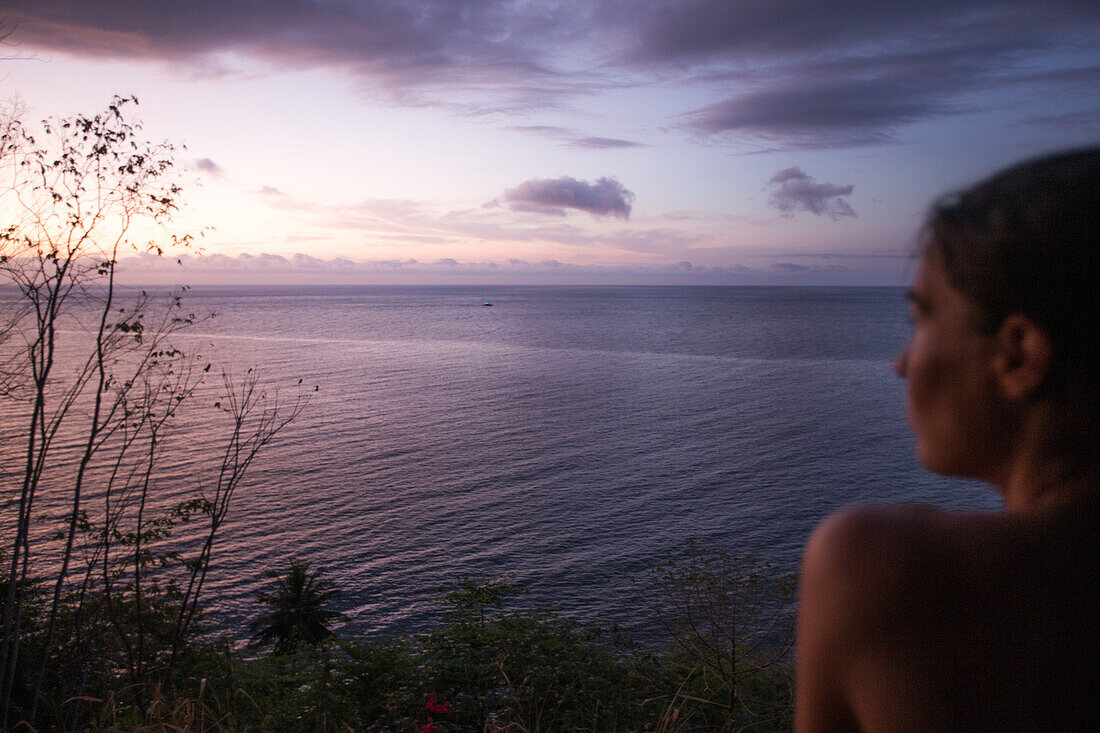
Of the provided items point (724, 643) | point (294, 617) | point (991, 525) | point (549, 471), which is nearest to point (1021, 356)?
point (991, 525)

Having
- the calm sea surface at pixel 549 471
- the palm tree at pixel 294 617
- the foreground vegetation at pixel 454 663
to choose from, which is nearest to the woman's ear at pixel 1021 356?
the foreground vegetation at pixel 454 663

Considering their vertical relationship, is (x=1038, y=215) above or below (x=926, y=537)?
above

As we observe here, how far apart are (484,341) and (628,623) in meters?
96.5

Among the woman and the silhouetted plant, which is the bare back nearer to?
the woman

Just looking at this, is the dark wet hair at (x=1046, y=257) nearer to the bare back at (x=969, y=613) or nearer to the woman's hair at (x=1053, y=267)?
the woman's hair at (x=1053, y=267)

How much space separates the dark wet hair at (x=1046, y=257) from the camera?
74cm

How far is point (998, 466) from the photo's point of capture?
82 centimetres

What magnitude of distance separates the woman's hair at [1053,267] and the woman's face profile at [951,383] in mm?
26

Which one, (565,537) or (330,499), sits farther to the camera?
(330,499)

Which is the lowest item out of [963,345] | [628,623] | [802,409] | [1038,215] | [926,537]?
[628,623]

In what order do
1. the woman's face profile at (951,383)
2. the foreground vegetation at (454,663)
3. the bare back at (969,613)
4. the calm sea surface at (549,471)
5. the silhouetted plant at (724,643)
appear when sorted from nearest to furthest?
the bare back at (969,613), the woman's face profile at (951,383), the silhouetted plant at (724,643), the foreground vegetation at (454,663), the calm sea surface at (549,471)

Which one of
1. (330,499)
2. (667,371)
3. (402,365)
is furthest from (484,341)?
(330,499)

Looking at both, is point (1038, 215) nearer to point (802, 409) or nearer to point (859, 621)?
point (859, 621)

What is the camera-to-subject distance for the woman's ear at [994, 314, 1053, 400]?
745 mm
